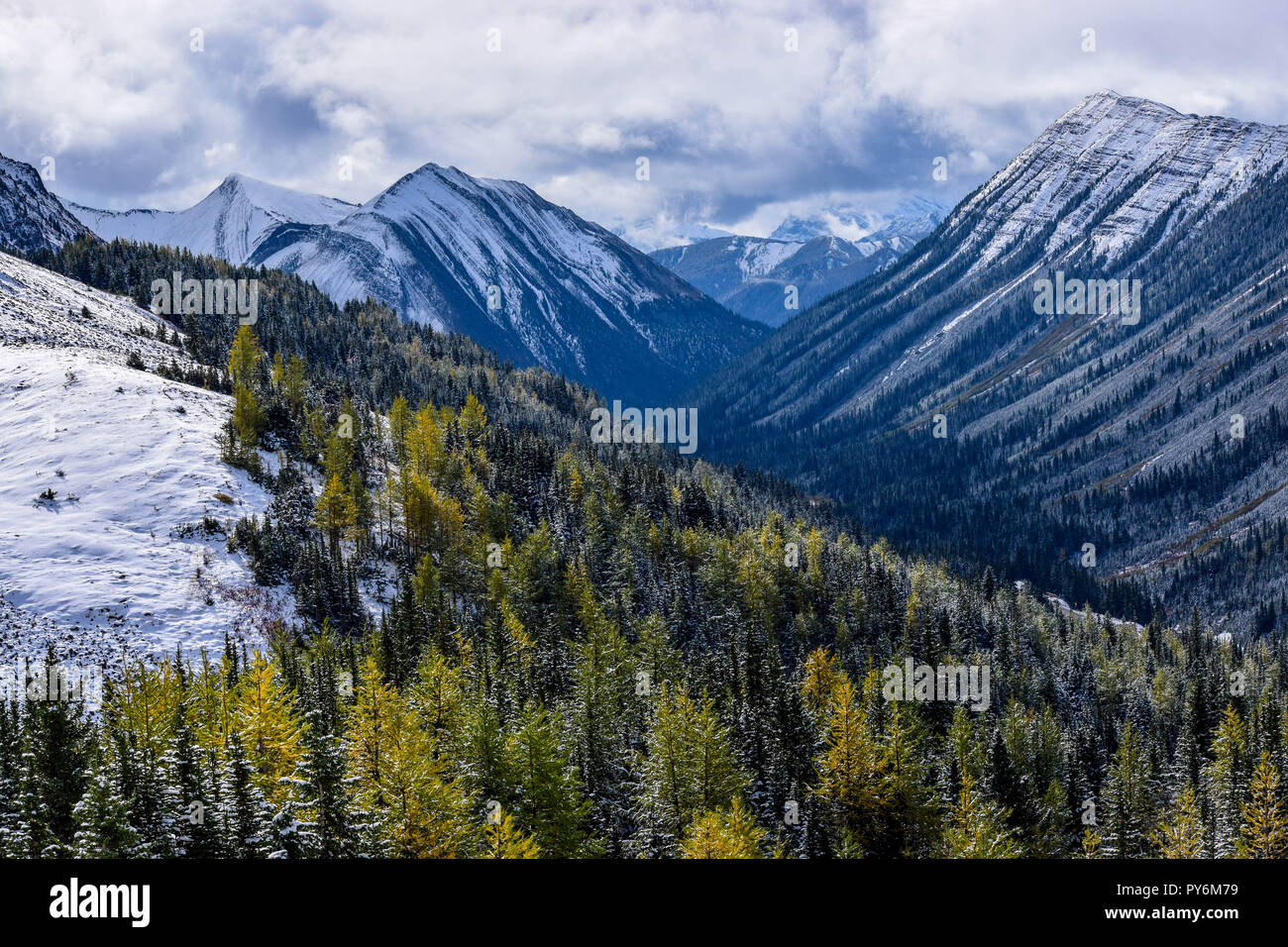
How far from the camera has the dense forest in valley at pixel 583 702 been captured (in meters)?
45.6

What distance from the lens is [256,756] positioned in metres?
50.0

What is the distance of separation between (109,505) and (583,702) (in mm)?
64972

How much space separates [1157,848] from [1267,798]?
381 inches

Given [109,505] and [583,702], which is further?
[109,505]

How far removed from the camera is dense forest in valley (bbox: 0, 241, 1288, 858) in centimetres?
4556

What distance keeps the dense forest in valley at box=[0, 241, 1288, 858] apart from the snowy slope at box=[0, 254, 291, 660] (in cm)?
482

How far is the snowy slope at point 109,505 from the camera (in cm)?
8888

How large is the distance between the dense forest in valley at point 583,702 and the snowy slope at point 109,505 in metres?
4.82

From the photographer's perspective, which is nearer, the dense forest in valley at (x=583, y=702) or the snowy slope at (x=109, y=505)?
the dense forest in valley at (x=583, y=702)

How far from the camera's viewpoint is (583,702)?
7400 centimetres

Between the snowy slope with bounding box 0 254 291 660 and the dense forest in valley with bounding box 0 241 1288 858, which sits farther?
the snowy slope with bounding box 0 254 291 660

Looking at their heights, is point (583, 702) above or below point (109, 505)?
below

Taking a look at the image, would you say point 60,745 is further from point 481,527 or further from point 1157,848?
point 481,527
